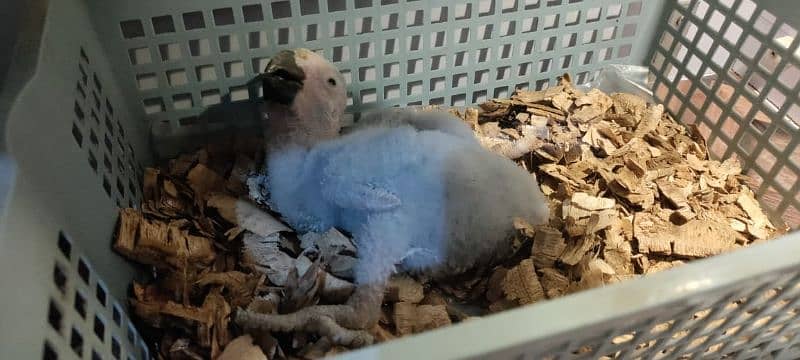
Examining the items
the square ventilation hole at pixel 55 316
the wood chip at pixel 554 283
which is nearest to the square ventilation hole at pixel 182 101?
the square ventilation hole at pixel 55 316

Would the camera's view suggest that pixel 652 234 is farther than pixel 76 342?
Yes

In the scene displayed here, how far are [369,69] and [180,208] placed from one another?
0.33 metres

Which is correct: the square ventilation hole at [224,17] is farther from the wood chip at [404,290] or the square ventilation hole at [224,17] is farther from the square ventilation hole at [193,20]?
the wood chip at [404,290]

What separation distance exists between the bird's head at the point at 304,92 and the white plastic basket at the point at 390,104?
0.09 meters

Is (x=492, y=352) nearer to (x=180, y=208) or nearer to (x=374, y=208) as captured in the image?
(x=374, y=208)

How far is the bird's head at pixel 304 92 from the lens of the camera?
741 millimetres

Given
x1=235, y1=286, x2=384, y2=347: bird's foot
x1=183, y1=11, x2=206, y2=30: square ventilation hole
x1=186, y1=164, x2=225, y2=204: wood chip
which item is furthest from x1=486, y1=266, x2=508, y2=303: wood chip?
x1=183, y1=11, x2=206, y2=30: square ventilation hole

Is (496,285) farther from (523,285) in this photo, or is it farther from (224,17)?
(224,17)

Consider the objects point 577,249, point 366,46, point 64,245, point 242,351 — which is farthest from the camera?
point 366,46

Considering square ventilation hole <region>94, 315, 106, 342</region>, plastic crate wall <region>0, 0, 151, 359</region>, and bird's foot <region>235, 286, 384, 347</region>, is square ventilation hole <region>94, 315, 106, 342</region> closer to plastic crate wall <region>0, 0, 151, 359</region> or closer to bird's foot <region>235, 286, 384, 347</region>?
plastic crate wall <region>0, 0, 151, 359</region>

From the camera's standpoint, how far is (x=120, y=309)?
2.06ft

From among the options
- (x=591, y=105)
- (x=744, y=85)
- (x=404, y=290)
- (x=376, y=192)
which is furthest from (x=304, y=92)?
(x=744, y=85)

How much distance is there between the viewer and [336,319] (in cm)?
70

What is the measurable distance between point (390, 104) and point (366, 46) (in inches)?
4.0
